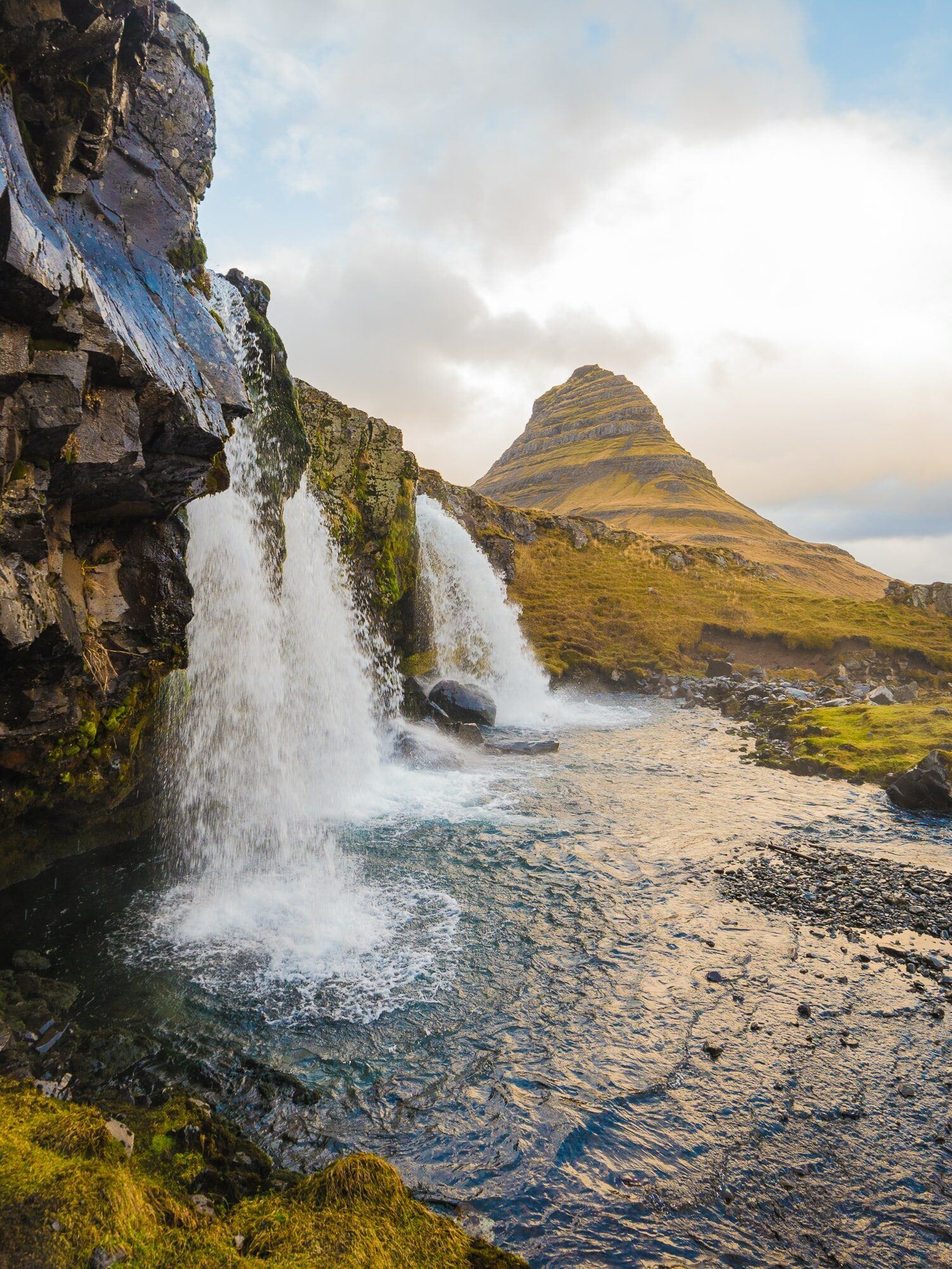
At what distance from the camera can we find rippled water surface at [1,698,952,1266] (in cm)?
780

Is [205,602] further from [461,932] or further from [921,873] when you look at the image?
[921,873]

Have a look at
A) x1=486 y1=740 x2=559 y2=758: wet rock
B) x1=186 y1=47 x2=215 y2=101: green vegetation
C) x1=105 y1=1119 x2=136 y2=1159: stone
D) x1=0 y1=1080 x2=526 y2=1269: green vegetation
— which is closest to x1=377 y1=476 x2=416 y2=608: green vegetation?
x1=486 y1=740 x2=559 y2=758: wet rock

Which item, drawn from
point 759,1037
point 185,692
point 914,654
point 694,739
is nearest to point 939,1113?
point 759,1037

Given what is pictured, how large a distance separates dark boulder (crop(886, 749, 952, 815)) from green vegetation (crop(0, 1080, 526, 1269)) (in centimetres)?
2212

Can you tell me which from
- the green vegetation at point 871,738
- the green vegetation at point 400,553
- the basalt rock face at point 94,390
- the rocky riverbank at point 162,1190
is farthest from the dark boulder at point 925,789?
the basalt rock face at point 94,390

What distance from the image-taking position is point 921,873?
56.1ft

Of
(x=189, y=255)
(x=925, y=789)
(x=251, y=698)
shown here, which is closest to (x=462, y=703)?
(x=251, y=698)

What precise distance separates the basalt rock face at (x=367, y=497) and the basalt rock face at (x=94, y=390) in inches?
575

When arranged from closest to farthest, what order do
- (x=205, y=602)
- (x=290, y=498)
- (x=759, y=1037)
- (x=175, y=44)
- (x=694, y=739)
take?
(x=759, y=1037)
(x=175, y=44)
(x=205, y=602)
(x=290, y=498)
(x=694, y=739)

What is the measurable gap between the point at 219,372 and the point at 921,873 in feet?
72.5

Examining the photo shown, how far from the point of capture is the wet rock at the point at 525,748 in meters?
32.0

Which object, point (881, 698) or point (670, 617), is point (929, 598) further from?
point (881, 698)

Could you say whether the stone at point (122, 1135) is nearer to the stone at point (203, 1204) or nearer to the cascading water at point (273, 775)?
the stone at point (203, 1204)

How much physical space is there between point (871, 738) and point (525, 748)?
16846 mm
